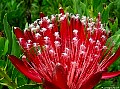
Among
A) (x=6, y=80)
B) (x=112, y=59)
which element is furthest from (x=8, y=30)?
(x=112, y=59)

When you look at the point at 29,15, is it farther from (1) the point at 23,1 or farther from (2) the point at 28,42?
(2) the point at 28,42

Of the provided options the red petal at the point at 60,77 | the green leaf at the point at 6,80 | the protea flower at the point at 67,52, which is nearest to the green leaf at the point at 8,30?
the protea flower at the point at 67,52

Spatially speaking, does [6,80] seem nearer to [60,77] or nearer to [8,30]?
[8,30]

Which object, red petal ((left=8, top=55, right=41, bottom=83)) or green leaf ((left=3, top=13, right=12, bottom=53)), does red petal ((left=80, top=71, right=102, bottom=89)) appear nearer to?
red petal ((left=8, top=55, right=41, bottom=83))

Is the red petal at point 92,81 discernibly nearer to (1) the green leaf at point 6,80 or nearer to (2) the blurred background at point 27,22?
(2) the blurred background at point 27,22

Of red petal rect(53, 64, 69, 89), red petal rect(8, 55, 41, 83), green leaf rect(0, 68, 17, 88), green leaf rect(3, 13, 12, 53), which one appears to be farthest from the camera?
green leaf rect(3, 13, 12, 53)

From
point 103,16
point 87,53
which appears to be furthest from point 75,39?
point 103,16

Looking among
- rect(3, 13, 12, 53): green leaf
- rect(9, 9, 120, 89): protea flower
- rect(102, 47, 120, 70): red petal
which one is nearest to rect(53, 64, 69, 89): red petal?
rect(9, 9, 120, 89): protea flower

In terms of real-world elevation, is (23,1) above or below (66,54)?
below
